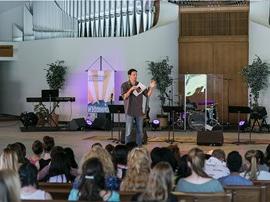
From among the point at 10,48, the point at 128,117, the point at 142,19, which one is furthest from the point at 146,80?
the point at 128,117

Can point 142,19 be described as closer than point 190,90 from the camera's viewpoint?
No

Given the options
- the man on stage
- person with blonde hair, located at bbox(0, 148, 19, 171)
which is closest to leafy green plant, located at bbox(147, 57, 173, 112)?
Answer: the man on stage

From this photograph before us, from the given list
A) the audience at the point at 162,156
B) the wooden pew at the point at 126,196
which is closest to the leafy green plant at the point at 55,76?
the audience at the point at 162,156

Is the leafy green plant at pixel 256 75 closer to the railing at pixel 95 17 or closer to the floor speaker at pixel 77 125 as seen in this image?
the railing at pixel 95 17

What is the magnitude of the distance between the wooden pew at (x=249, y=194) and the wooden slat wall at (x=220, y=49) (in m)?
12.7

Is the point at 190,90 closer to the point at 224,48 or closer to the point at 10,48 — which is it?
the point at 224,48

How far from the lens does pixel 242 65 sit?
56.3 ft

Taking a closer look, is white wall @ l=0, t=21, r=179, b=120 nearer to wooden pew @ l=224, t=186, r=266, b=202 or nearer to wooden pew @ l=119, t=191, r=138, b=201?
wooden pew @ l=224, t=186, r=266, b=202

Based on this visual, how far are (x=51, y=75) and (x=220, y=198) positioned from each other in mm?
14839

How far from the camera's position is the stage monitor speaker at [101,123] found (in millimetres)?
16391

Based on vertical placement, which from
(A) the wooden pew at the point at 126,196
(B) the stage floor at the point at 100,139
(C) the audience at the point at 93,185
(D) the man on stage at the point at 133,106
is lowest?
(B) the stage floor at the point at 100,139

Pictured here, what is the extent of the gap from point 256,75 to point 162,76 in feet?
9.49

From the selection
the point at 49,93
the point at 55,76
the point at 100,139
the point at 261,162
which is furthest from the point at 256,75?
the point at 261,162

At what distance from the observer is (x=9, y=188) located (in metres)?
3.17
